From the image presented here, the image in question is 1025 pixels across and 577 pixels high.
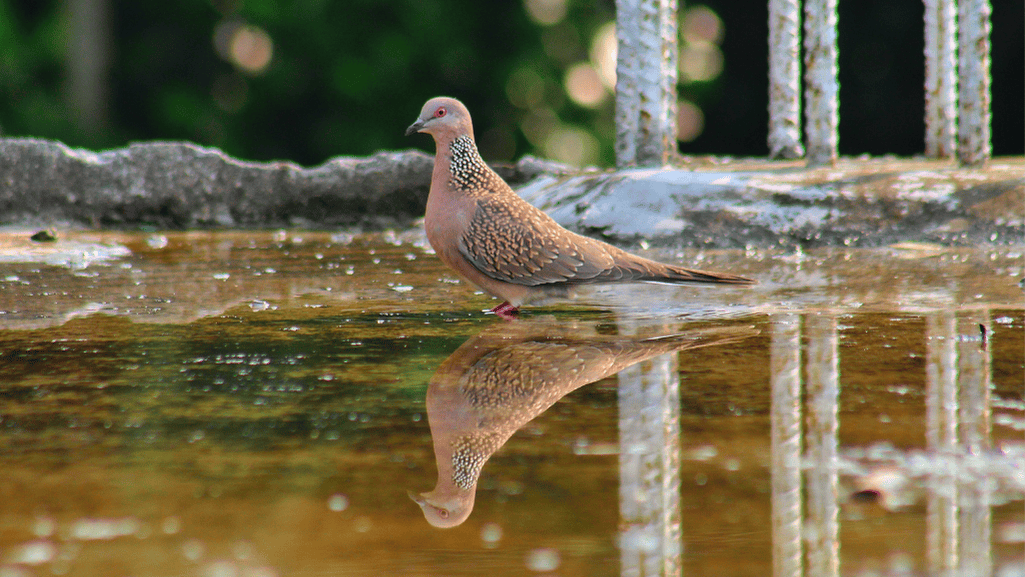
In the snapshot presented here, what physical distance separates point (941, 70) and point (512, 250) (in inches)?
160

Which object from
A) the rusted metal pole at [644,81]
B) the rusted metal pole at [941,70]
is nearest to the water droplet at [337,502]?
the rusted metal pole at [644,81]

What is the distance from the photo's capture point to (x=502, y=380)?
265cm

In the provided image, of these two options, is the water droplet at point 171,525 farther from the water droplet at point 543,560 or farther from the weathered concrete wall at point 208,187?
the weathered concrete wall at point 208,187

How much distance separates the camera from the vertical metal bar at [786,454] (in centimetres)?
158

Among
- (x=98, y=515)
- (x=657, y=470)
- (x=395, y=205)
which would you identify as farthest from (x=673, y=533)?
(x=395, y=205)

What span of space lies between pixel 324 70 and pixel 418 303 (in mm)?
10096

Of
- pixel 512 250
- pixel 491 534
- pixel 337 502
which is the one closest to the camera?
pixel 491 534

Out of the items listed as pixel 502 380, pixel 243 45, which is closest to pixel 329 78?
pixel 243 45

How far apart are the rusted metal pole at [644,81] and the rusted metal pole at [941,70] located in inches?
63.5

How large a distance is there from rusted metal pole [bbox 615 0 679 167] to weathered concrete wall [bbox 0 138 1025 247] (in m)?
0.20

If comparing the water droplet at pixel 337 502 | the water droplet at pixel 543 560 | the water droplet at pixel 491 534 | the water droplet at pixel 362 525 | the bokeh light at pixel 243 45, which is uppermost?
the bokeh light at pixel 243 45

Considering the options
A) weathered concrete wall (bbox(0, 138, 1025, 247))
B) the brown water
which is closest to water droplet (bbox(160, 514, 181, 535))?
the brown water

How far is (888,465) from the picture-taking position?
1.96m

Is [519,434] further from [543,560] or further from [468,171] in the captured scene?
[468,171]
